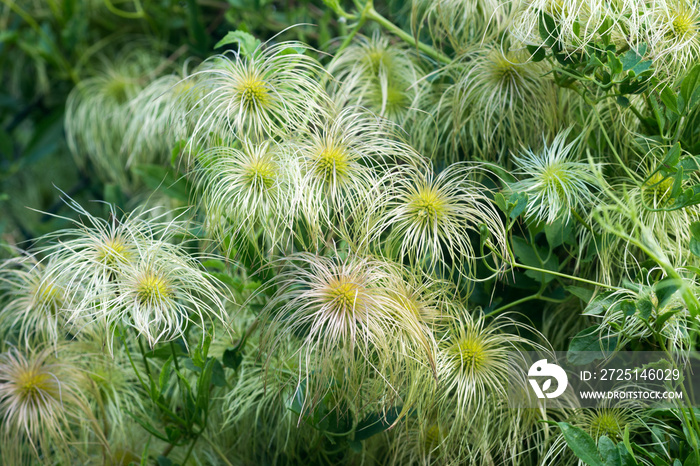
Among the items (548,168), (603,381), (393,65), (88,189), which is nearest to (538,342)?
(603,381)

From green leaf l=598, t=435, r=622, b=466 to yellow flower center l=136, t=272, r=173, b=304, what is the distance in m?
0.50

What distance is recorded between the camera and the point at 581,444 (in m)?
0.62

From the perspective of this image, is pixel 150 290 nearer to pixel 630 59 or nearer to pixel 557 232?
pixel 557 232

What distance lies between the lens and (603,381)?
722mm

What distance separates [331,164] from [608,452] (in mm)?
434

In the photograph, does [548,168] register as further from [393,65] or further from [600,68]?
[393,65]

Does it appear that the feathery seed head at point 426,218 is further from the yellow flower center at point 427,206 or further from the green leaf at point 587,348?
the green leaf at point 587,348

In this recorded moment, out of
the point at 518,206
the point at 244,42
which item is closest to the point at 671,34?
the point at 518,206

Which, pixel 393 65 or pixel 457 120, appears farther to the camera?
pixel 393 65

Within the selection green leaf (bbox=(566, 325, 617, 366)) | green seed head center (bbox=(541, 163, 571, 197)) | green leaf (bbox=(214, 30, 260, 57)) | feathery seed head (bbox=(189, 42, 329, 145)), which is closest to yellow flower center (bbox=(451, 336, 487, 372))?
green leaf (bbox=(566, 325, 617, 366))

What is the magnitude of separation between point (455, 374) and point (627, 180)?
13.0 inches

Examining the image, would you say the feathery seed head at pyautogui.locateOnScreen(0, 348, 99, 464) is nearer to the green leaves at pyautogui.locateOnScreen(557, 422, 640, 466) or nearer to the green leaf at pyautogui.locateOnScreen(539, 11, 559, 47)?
the green leaves at pyautogui.locateOnScreen(557, 422, 640, 466)

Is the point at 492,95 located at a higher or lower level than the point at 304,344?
higher

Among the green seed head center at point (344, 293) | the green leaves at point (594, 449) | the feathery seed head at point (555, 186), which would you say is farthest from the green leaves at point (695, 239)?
the green seed head center at point (344, 293)
